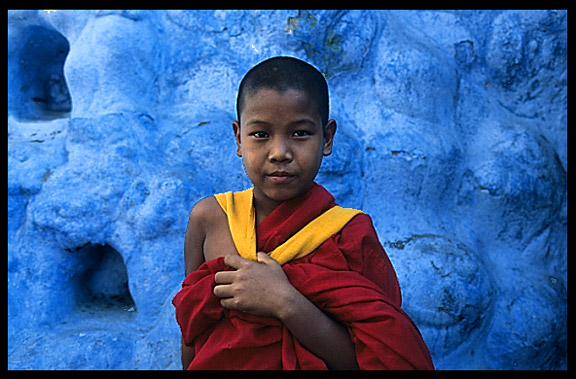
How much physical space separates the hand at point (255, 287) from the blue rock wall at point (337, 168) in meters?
0.73

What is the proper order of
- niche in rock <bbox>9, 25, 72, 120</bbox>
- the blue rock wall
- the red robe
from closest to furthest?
the red robe → the blue rock wall → niche in rock <bbox>9, 25, 72, 120</bbox>

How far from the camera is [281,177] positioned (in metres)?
0.82

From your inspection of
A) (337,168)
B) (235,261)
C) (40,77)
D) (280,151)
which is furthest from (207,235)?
(40,77)

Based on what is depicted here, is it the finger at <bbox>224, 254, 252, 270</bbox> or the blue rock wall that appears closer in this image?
the finger at <bbox>224, 254, 252, 270</bbox>

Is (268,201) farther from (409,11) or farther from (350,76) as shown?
(409,11)

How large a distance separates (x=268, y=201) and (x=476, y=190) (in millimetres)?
988

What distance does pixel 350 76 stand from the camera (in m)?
1.65

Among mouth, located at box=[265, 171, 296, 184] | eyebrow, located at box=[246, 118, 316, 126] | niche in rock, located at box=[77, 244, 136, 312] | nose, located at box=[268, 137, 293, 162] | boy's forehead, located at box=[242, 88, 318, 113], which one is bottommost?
niche in rock, located at box=[77, 244, 136, 312]

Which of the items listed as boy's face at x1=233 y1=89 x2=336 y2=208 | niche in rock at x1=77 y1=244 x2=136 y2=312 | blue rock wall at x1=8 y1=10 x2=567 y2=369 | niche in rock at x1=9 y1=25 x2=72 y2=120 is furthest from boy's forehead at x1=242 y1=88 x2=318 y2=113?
niche in rock at x1=9 y1=25 x2=72 y2=120

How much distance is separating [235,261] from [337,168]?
0.79m

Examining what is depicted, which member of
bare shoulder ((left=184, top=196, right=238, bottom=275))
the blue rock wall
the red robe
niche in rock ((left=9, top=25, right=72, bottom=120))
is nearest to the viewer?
the red robe

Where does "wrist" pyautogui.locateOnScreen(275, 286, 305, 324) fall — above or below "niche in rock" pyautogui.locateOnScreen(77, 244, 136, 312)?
above

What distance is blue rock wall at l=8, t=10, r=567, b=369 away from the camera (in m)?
1.47

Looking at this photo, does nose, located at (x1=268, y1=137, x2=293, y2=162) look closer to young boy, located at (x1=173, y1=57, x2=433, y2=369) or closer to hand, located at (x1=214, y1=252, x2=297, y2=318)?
young boy, located at (x1=173, y1=57, x2=433, y2=369)
